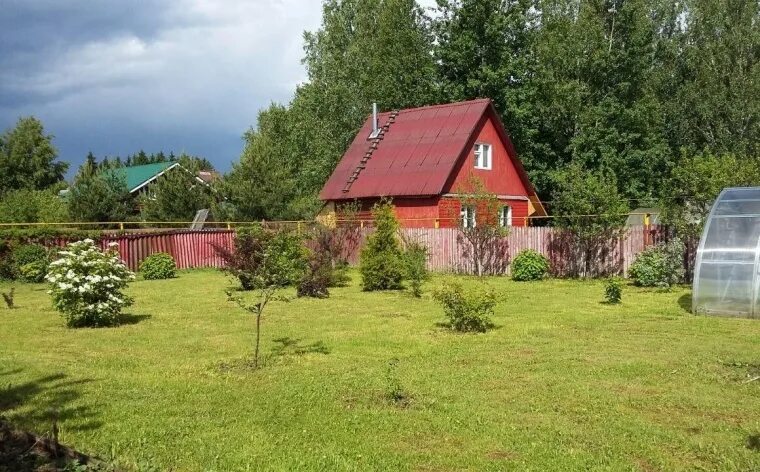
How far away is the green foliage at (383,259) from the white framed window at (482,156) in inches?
489

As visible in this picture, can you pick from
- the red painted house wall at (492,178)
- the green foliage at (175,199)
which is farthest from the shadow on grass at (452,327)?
the green foliage at (175,199)

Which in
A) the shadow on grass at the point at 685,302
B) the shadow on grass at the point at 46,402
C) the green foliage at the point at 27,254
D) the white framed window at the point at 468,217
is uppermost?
the white framed window at the point at 468,217

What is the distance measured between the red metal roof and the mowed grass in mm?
16464

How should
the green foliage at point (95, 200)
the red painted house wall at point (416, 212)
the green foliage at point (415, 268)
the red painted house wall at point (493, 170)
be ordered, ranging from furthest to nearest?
1. the green foliage at point (95, 200)
2. the red painted house wall at point (493, 170)
3. the red painted house wall at point (416, 212)
4. the green foliage at point (415, 268)

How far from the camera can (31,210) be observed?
30.8 meters

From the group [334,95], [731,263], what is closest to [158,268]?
[731,263]

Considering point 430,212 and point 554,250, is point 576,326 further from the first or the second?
point 430,212

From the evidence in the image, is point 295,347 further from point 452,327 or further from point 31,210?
point 31,210

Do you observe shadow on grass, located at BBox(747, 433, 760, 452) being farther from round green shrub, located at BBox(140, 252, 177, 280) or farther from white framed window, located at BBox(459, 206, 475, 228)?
round green shrub, located at BBox(140, 252, 177, 280)

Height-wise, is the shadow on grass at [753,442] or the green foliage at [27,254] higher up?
the green foliage at [27,254]

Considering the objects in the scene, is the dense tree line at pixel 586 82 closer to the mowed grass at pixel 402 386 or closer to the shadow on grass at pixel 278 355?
the mowed grass at pixel 402 386

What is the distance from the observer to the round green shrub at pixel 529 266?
73.3 ft

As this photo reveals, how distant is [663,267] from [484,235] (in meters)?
6.70

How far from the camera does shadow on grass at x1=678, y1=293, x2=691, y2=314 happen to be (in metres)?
14.7
